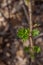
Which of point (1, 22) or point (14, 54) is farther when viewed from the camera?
point (1, 22)

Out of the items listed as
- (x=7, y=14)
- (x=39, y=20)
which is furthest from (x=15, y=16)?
(x=39, y=20)

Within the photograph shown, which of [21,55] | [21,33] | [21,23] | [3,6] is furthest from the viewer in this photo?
[3,6]

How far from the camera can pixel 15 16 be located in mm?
2221

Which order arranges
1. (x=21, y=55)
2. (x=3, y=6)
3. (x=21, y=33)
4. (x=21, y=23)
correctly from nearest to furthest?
(x=21, y=33) → (x=21, y=55) → (x=21, y=23) → (x=3, y=6)

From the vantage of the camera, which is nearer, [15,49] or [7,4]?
[15,49]

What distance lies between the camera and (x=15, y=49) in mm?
2031

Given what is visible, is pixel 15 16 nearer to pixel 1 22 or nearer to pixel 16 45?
pixel 1 22

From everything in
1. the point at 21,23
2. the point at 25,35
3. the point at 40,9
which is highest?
the point at 40,9

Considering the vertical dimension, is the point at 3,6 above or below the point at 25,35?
above

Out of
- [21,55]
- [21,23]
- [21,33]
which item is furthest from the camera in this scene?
[21,23]

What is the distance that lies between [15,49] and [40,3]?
21.8 inches

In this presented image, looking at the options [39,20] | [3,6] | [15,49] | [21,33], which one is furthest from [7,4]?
[21,33]

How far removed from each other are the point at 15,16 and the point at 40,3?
0.28 meters

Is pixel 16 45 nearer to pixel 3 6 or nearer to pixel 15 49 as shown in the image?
pixel 15 49
